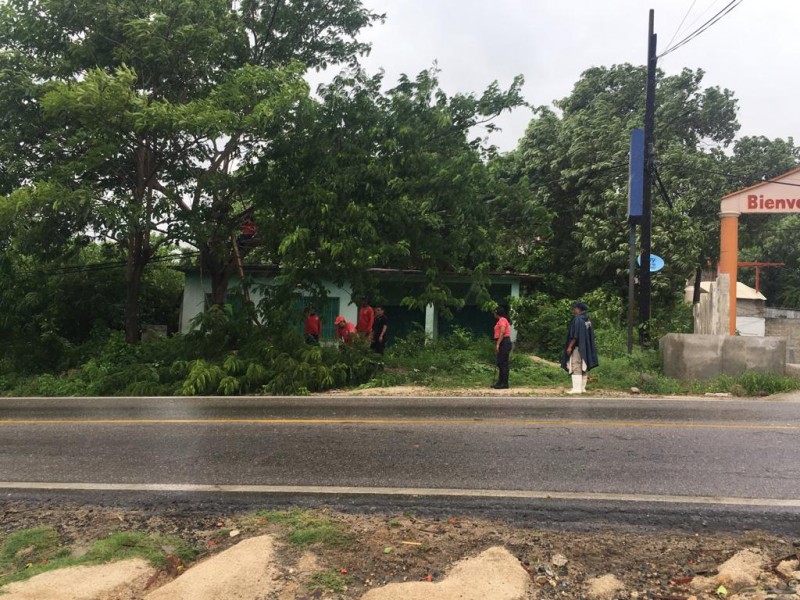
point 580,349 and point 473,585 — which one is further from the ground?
point 580,349

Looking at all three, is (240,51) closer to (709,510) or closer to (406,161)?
(406,161)

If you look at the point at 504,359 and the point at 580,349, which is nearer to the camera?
the point at 580,349

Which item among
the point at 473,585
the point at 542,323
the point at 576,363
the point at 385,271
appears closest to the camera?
the point at 473,585

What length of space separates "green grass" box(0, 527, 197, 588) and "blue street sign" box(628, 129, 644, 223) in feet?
43.0

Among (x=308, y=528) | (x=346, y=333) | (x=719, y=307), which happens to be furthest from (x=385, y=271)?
Result: (x=308, y=528)

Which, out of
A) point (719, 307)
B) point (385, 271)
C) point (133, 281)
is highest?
point (385, 271)

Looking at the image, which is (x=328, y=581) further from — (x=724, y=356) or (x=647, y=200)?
(x=647, y=200)

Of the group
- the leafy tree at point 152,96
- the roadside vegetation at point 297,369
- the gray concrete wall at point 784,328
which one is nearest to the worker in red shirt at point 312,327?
the roadside vegetation at point 297,369

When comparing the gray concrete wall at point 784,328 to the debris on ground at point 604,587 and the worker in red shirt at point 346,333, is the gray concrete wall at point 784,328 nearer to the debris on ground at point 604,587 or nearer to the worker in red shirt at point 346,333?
the worker in red shirt at point 346,333

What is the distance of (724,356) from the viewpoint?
12242 mm

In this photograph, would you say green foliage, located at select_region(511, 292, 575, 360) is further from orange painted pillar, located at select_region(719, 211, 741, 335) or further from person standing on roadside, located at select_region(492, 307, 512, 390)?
person standing on roadside, located at select_region(492, 307, 512, 390)

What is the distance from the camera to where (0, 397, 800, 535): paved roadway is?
4.82 meters

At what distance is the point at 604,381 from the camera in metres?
12.1

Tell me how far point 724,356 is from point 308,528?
10756mm
